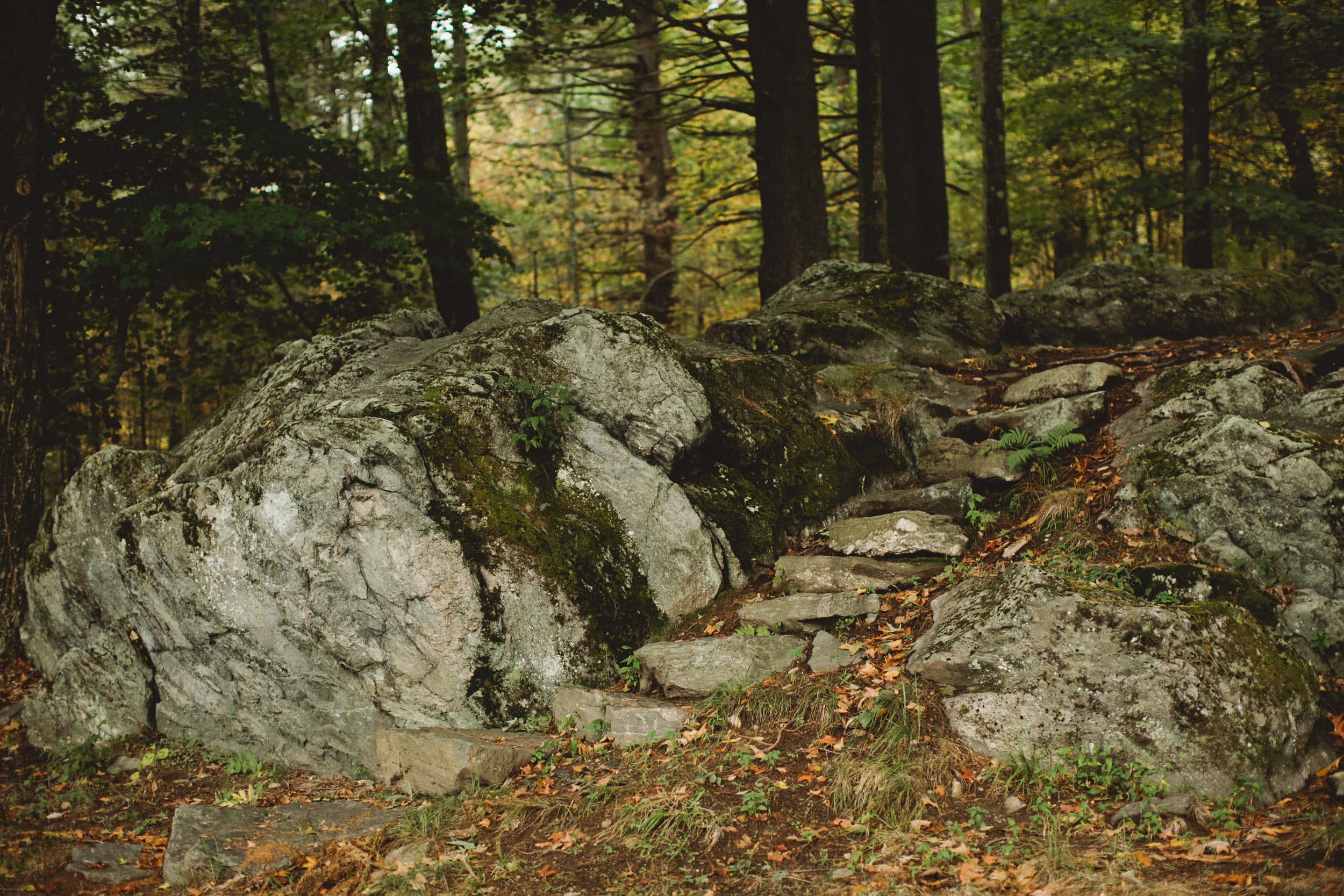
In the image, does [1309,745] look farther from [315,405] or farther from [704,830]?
[315,405]

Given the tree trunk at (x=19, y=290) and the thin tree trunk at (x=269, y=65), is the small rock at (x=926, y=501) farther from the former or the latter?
the thin tree trunk at (x=269, y=65)

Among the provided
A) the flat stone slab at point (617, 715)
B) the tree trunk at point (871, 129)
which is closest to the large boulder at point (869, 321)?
→ the tree trunk at point (871, 129)

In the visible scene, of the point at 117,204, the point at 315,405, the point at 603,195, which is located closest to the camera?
the point at 315,405

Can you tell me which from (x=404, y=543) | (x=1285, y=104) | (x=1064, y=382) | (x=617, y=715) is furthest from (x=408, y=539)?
(x=1285, y=104)

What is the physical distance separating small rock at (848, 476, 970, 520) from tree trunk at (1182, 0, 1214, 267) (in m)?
7.17

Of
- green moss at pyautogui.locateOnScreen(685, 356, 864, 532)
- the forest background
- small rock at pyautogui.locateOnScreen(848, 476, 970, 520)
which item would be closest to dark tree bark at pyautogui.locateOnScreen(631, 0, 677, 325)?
the forest background

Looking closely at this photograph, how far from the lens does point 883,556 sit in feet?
19.3

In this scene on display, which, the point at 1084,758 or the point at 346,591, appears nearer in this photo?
the point at 1084,758

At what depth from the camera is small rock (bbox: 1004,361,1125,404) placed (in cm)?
695

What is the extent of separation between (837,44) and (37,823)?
1525 cm

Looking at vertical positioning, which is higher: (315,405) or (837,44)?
(837,44)

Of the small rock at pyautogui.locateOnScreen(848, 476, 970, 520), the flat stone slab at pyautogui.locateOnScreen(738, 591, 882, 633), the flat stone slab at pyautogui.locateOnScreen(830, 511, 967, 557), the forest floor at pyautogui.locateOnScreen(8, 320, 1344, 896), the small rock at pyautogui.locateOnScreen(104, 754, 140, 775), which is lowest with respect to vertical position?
the small rock at pyautogui.locateOnScreen(104, 754, 140, 775)

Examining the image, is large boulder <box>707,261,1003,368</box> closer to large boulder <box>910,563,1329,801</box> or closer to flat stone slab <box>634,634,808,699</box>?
flat stone slab <box>634,634,808,699</box>

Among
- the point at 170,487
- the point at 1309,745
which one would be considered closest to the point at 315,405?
the point at 170,487
